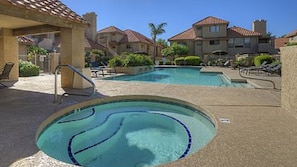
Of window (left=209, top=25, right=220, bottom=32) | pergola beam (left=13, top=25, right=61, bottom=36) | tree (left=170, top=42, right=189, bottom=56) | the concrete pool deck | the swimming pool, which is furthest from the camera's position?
window (left=209, top=25, right=220, bottom=32)

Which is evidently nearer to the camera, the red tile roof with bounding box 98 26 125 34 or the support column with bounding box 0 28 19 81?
the support column with bounding box 0 28 19 81

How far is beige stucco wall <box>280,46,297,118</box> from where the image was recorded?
5426 millimetres

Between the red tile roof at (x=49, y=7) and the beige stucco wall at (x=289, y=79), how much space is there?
7232 mm

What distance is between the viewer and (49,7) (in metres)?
8.12

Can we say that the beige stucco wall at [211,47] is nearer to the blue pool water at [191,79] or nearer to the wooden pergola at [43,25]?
the blue pool water at [191,79]

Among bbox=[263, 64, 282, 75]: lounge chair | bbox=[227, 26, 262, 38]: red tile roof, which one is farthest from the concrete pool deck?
bbox=[227, 26, 262, 38]: red tile roof

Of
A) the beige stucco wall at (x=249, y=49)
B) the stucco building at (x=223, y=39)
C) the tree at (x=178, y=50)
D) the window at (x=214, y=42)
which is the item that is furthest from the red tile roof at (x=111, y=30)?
the beige stucco wall at (x=249, y=49)

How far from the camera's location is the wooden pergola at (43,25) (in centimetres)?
693

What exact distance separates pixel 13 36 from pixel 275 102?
12209 millimetres

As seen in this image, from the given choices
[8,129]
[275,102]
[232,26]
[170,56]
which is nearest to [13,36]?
[8,129]

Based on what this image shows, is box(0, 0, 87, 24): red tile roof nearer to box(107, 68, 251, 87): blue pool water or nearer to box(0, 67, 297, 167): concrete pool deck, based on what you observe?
box(0, 67, 297, 167): concrete pool deck

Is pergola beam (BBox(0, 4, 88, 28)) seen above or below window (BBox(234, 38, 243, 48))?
below

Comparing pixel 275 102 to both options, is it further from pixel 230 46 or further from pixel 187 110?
pixel 230 46

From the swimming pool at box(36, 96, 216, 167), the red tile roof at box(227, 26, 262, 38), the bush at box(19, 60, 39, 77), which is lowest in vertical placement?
the swimming pool at box(36, 96, 216, 167)
